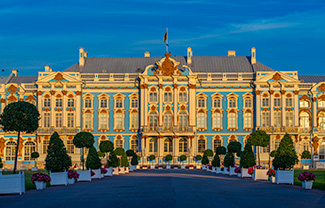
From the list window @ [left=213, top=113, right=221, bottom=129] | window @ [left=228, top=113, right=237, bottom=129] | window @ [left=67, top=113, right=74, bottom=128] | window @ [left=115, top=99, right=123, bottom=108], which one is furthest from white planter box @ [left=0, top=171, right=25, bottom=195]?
window @ [left=228, top=113, right=237, bottom=129]

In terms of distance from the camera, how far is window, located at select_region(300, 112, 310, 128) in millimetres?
81562

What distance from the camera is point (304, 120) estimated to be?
81.7 m

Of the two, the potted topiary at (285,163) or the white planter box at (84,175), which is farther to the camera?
the white planter box at (84,175)

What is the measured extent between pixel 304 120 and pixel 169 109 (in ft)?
67.9

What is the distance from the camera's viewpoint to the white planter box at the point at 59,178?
3250 centimetres

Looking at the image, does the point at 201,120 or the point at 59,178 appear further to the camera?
the point at 201,120

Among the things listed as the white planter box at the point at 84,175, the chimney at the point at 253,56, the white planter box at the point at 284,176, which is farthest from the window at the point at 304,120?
the white planter box at the point at 84,175

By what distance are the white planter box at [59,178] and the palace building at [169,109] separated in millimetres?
45589

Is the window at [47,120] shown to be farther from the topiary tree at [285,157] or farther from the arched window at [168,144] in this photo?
the topiary tree at [285,157]

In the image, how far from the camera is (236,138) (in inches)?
3214

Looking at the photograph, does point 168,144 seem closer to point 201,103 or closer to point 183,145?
point 183,145

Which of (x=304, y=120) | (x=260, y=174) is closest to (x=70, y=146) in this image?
(x=304, y=120)

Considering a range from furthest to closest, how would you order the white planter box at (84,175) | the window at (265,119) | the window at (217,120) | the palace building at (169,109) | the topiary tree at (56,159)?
the window at (217,120)
the window at (265,119)
the palace building at (169,109)
the white planter box at (84,175)
the topiary tree at (56,159)

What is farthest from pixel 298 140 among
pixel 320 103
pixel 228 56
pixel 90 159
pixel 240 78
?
pixel 90 159
